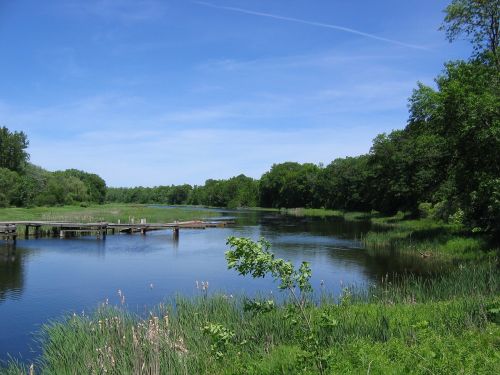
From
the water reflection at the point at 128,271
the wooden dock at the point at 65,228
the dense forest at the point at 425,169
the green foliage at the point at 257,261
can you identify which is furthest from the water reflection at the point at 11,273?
the dense forest at the point at 425,169

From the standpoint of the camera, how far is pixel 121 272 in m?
27.8

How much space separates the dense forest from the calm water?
28.1ft

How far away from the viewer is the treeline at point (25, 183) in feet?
271

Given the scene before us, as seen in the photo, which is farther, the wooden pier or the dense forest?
the wooden pier

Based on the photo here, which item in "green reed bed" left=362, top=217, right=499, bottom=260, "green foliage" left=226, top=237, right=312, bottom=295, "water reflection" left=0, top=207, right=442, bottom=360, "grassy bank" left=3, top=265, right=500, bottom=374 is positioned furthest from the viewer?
"green reed bed" left=362, top=217, right=499, bottom=260

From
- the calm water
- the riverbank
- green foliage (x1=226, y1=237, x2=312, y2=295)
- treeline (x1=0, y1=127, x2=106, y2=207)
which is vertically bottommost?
the calm water

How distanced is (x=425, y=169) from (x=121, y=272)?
4308 centimetres

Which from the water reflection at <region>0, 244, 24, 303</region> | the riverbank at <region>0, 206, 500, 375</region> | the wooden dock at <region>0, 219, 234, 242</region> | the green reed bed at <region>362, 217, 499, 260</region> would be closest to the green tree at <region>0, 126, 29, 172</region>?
the wooden dock at <region>0, 219, 234, 242</region>

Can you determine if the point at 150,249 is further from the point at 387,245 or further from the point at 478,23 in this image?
the point at 478,23

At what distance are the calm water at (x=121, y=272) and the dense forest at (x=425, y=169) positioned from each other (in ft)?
28.1

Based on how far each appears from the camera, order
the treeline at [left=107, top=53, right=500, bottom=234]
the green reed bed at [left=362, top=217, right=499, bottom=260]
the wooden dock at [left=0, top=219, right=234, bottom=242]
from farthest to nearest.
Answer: the wooden dock at [left=0, top=219, right=234, bottom=242], the green reed bed at [left=362, top=217, right=499, bottom=260], the treeline at [left=107, top=53, right=500, bottom=234]

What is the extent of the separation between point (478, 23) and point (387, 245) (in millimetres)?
18166

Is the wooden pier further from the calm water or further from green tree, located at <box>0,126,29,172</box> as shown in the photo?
green tree, located at <box>0,126,29,172</box>

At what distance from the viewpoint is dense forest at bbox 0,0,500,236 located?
25.4 m
